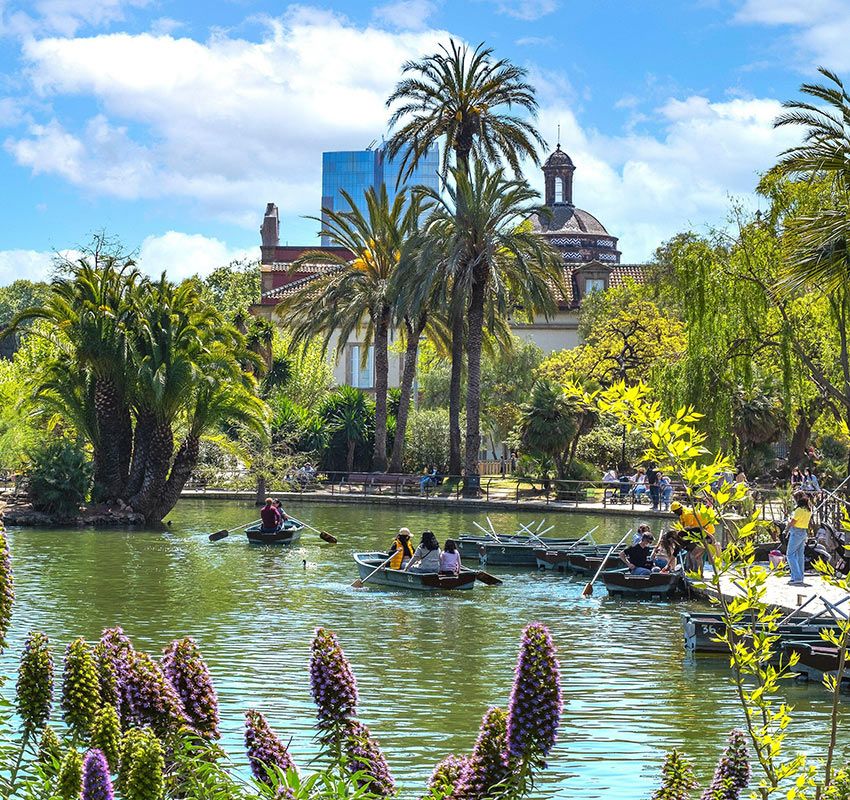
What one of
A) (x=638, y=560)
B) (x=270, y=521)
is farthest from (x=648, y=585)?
(x=270, y=521)

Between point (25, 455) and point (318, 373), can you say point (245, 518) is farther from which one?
point (318, 373)

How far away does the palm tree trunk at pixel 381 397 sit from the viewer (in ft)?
189

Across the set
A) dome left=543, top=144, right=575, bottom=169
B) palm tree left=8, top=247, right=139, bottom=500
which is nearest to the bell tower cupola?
dome left=543, top=144, right=575, bottom=169

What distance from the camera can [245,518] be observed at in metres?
46.5

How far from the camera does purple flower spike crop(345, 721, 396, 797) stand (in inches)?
224

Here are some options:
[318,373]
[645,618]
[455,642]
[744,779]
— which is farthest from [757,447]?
[744,779]

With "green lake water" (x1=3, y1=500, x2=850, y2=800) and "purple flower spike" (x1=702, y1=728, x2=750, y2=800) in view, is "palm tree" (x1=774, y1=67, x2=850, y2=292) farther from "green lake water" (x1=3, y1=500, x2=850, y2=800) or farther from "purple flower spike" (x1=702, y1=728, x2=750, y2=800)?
"purple flower spike" (x1=702, y1=728, x2=750, y2=800)

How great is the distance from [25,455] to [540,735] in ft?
137

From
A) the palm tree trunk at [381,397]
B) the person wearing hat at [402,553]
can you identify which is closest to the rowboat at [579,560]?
the person wearing hat at [402,553]

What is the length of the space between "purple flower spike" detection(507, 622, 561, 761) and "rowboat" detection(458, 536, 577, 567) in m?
29.1

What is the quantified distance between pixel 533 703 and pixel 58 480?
126 feet

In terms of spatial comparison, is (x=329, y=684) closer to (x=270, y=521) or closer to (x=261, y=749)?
(x=261, y=749)

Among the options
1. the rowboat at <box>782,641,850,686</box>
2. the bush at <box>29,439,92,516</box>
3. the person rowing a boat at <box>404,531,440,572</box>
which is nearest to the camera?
the rowboat at <box>782,641,850,686</box>

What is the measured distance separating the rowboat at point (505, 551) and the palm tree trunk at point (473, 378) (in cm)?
1599
